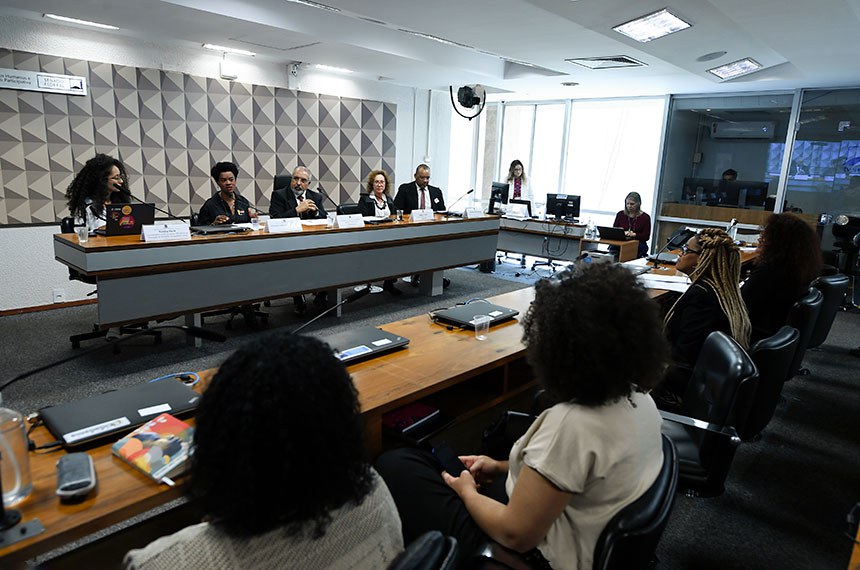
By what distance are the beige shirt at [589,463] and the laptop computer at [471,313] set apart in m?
1.05

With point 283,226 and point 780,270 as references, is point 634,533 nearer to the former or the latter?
point 780,270

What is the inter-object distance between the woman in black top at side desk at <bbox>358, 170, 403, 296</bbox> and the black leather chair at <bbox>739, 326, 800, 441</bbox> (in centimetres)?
392

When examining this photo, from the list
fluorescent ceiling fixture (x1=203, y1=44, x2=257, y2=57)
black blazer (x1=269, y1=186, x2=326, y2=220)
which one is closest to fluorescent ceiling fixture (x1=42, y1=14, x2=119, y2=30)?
fluorescent ceiling fixture (x1=203, y1=44, x2=257, y2=57)

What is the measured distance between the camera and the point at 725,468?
1.65 m

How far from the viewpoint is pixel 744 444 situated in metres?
2.75

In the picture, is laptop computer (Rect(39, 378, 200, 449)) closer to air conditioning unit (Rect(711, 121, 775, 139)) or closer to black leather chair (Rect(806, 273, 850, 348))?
black leather chair (Rect(806, 273, 850, 348))

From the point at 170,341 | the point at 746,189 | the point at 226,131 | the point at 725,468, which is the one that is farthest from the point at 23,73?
the point at 746,189

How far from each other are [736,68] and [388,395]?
19.1 feet

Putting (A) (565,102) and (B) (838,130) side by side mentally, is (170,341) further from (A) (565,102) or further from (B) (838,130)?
(B) (838,130)

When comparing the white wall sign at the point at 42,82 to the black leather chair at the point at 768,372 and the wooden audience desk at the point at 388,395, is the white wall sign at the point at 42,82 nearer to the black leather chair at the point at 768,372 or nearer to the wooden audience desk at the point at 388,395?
the wooden audience desk at the point at 388,395

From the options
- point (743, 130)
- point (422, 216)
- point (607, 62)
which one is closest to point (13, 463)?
point (422, 216)

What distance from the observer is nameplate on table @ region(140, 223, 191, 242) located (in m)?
3.37

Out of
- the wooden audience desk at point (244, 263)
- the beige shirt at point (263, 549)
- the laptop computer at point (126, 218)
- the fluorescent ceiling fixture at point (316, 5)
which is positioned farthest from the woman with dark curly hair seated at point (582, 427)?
the fluorescent ceiling fixture at point (316, 5)

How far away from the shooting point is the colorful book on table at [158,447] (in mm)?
1081
